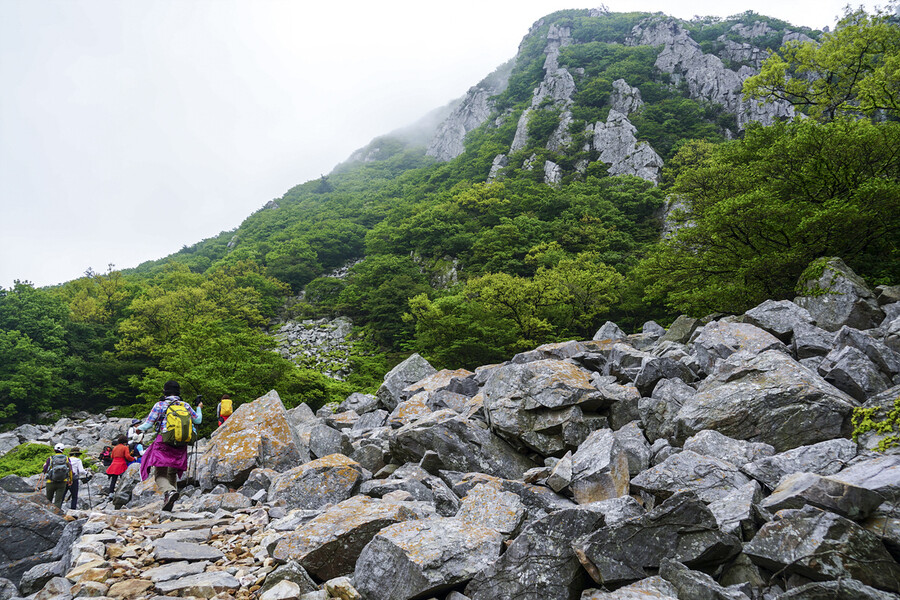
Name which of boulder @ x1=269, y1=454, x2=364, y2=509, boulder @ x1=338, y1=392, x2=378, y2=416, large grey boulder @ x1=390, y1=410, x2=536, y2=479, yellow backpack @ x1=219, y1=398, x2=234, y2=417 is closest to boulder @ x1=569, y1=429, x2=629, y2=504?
large grey boulder @ x1=390, y1=410, x2=536, y2=479

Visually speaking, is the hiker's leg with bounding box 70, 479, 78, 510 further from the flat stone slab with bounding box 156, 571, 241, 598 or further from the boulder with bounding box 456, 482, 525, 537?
the boulder with bounding box 456, 482, 525, 537

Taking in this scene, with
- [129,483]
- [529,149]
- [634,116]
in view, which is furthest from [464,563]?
[634,116]

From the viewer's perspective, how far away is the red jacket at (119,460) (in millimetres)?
12164

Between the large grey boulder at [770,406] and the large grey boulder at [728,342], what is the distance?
149 centimetres

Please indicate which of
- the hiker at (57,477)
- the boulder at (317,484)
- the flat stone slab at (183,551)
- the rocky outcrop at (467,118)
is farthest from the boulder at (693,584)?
the rocky outcrop at (467,118)

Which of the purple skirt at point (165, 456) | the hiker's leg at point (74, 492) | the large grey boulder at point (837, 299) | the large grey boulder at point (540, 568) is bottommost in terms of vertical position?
the large grey boulder at point (837, 299)

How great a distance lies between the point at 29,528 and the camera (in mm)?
6383

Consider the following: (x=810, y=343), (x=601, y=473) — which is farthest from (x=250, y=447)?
(x=810, y=343)

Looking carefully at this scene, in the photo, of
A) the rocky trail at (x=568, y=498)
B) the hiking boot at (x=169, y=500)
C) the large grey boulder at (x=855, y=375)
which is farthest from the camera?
the hiking boot at (x=169, y=500)

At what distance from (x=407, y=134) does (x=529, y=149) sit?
10465cm

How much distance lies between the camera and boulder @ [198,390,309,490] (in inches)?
347

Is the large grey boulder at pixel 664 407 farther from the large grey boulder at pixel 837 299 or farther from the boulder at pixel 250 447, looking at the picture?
the boulder at pixel 250 447

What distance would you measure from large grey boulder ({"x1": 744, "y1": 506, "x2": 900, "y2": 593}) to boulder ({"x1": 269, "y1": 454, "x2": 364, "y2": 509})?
5.97 meters

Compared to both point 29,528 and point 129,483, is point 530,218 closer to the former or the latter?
point 129,483
